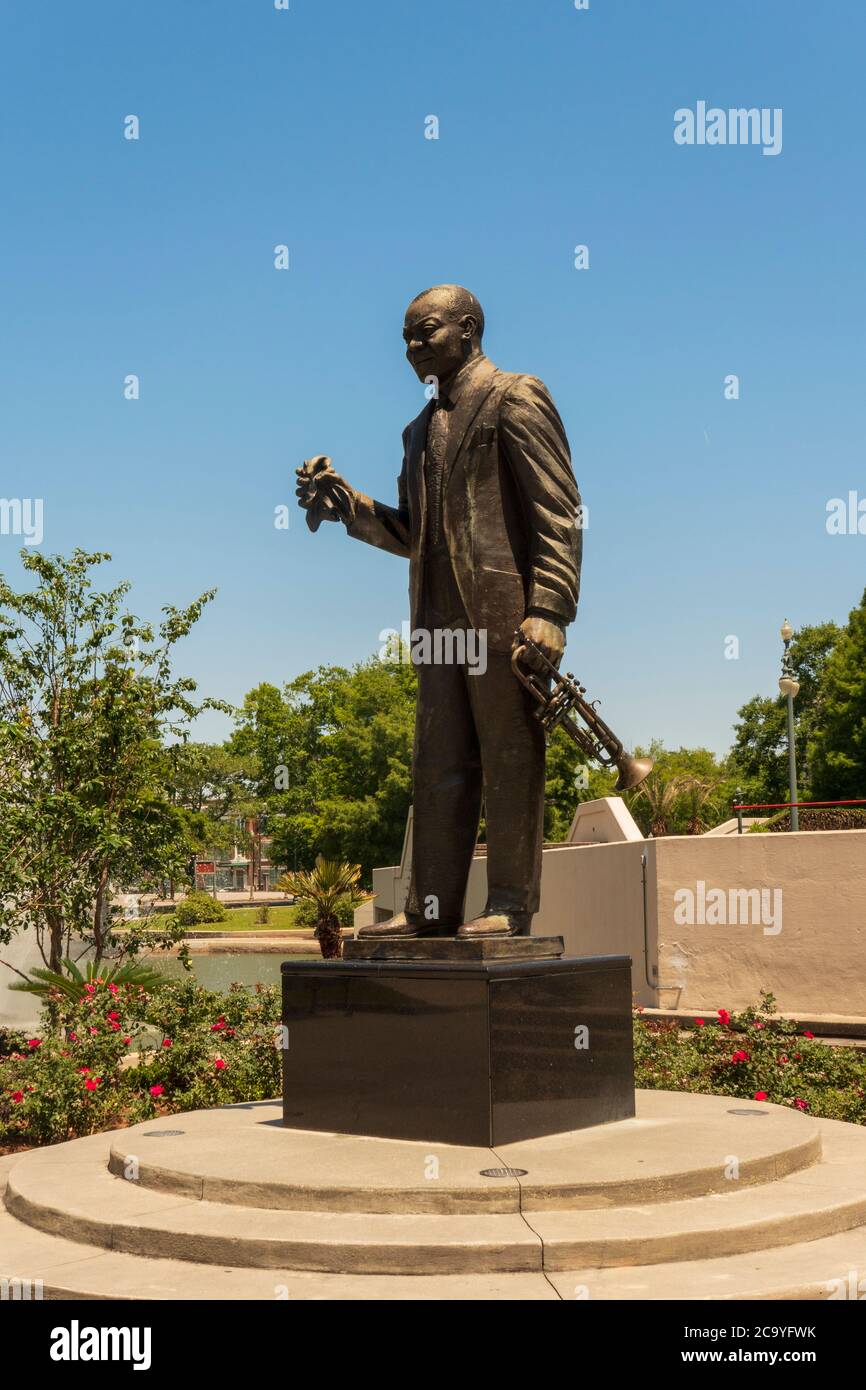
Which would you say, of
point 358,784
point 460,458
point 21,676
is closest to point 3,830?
point 21,676

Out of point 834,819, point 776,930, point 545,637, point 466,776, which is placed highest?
point 545,637

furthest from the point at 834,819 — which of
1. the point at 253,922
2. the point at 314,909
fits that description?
the point at 253,922

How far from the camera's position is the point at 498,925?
6016 mm

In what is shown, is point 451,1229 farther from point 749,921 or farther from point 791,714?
point 791,714

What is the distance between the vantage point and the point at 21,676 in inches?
504

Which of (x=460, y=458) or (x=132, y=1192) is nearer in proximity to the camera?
(x=132, y=1192)

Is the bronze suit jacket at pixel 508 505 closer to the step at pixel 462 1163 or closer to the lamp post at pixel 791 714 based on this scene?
the step at pixel 462 1163

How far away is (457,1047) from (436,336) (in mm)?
3321

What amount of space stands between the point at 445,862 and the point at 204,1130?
1657mm

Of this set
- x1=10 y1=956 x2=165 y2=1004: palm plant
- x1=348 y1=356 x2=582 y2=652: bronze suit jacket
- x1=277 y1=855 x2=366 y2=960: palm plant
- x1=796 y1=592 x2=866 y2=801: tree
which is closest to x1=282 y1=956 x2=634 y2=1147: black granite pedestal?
x1=348 y1=356 x2=582 y2=652: bronze suit jacket

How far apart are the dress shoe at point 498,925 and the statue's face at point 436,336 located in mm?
2613

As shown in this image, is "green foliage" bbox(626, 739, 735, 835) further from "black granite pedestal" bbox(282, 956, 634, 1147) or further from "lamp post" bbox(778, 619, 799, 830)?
"black granite pedestal" bbox(282, 956, 634, 1147)

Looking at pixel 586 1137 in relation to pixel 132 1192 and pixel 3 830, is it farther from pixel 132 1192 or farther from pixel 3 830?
pixel 3 830

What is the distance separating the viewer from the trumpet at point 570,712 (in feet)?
19.7
